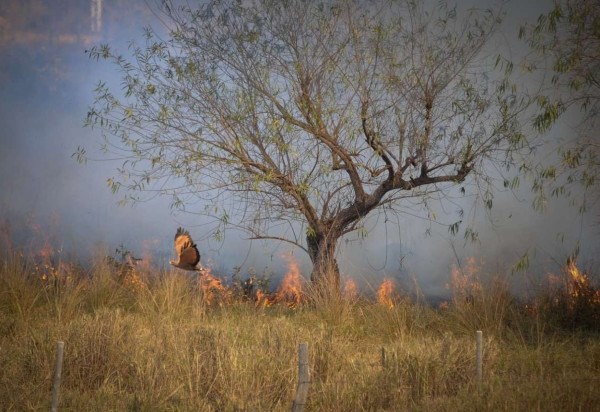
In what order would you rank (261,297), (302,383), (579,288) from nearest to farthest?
(302,383) < (579,288) < (261,297)

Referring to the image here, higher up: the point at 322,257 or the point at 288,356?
the point at 322,257

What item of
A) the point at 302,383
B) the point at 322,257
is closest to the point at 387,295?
the point at 322,257

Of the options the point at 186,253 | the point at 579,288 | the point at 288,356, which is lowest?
the point at 288,356

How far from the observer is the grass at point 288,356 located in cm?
531

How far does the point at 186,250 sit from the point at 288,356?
174 inches

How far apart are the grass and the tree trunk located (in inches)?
36.2

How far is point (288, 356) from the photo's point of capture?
604 cm

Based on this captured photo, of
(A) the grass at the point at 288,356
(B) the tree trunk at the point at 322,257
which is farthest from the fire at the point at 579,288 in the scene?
(B) the tree trunk at the point at 322,257

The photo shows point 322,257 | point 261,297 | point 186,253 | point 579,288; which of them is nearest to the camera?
point 579,288

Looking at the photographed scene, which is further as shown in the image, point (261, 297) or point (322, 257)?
point (261, 297)

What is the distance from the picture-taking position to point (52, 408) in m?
4.81

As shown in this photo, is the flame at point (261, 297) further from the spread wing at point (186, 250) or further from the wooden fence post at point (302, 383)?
the wooden fence post at point (302, 383)

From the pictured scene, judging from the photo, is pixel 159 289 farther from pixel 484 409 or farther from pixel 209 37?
pixel 484 409

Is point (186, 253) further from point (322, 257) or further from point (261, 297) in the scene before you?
point (322, 257)
